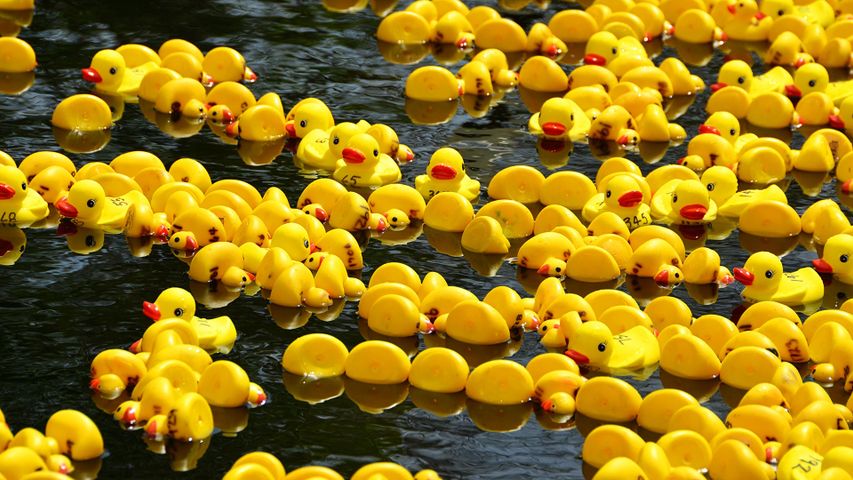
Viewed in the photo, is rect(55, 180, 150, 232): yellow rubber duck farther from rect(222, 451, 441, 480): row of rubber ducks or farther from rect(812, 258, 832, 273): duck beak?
rect(812, 258, 832, 273): duck beak

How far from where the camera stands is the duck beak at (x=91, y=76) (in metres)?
11.2

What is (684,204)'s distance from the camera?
9547 mm

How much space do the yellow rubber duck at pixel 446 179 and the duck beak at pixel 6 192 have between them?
258cm

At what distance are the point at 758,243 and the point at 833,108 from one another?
2.52 m

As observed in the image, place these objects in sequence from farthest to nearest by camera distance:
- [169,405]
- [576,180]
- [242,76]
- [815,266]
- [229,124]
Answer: [242,76]
[229,124]
[576,180]
[815,266]
[169,405]

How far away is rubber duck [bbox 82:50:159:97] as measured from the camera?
448 inches

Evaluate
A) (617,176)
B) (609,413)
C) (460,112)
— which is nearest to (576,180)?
(617,176)

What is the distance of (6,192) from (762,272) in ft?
14.7

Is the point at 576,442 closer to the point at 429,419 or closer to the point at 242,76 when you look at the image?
the point at 429,419

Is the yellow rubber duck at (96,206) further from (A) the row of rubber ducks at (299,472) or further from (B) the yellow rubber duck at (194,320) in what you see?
(A) the row of rubber ducks at (299,472)

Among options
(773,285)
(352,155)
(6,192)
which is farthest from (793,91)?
(6,192)

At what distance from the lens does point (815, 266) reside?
8.97 meters

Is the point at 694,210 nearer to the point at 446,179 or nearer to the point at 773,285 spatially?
the point at 773,285

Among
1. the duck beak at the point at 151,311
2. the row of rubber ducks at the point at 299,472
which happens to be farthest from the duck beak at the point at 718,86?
the row of rubber ducks at the point at 299,472
